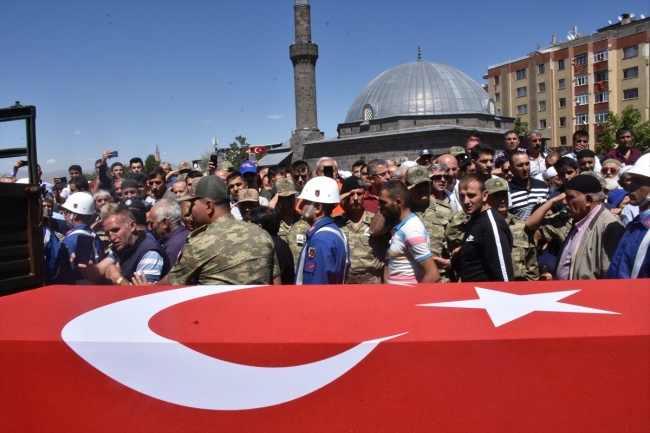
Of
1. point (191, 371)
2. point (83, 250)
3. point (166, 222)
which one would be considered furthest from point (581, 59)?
point (191, 371)

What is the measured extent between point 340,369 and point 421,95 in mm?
41203

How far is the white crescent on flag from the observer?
229cm

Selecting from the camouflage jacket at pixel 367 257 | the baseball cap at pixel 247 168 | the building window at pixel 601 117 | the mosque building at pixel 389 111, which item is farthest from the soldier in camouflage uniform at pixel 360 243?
the building window at pixel 601 117

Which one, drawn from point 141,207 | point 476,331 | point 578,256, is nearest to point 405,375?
point 476,331

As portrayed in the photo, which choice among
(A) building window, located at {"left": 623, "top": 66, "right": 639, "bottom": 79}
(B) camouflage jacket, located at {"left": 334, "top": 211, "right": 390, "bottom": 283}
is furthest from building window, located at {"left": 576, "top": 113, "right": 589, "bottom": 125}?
(B) camouflage jacket, located at {"left": 334, "top": 211, "right": 390, "bottom": 283}

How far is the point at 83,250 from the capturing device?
515 centimetres

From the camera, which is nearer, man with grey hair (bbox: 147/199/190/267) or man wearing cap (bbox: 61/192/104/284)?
man with grey hair (bbox: 147/199/190/267)

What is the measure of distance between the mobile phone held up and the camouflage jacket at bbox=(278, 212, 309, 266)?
1.86m

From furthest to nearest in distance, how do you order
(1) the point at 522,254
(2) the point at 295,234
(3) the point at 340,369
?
(2) the point at 295,234
(1) the point at 522,254
(3) the point at 340,369

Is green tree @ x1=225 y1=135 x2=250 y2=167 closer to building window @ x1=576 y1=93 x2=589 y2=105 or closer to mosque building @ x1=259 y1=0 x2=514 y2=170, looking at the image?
mosque building @ x1=259 y1=0 x2=514 y2=170

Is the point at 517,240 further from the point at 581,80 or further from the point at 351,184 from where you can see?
the point at 581,80

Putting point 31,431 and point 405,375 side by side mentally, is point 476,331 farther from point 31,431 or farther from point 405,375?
point 31,431

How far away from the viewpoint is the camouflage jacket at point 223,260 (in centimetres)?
329

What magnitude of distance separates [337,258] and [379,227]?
0.91 m
